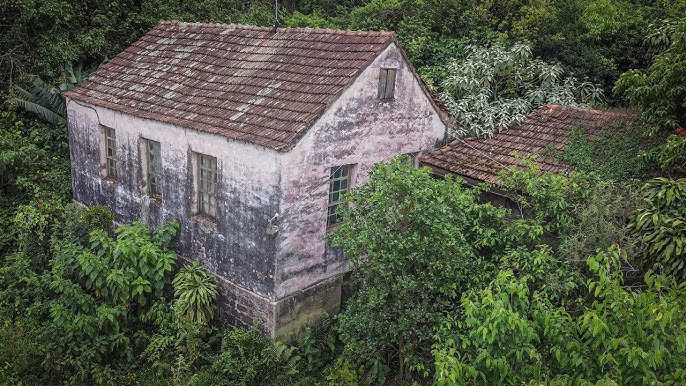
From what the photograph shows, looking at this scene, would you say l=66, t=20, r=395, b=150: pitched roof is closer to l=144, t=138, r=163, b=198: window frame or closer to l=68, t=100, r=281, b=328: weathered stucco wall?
l=68, t=100, r=281, b=328: weathered stucco wall

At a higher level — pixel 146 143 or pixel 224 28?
pixel 224 28

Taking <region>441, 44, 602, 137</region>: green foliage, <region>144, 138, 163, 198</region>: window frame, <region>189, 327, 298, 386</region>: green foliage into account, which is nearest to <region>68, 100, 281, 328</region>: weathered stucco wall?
<region>144, 138, 163, 198</region>: window frame

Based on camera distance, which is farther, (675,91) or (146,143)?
(146,143)

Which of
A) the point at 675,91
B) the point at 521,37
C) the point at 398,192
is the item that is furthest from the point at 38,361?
the point at 521,37

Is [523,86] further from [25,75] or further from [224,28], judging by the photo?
[25,75]

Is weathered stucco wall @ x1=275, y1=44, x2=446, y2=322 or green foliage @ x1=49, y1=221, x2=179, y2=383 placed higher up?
weathered stucco wall @ x1=275, y1=44, x2=446, y2=322

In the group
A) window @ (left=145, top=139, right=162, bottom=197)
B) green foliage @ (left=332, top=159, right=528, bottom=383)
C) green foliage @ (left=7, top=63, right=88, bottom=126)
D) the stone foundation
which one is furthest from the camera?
green foliage @ (left=7, top=63, right=88, bottom=126)

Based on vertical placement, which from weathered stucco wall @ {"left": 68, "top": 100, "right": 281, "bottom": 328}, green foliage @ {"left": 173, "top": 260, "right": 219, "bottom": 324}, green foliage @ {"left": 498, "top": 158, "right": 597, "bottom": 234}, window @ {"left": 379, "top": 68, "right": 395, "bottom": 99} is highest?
window @ {"left": 379, "top": 68, "right": 395, "bottom": 99}
